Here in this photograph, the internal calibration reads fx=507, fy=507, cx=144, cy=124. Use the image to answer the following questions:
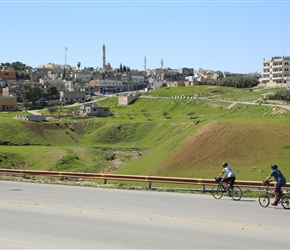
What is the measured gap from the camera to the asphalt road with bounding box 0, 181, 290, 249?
14984 millimetres

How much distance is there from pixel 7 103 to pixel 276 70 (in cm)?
7434

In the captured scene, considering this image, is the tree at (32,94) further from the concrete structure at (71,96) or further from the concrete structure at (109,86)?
the concrete structure at (109,86)

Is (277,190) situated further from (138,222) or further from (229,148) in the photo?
(229,148)

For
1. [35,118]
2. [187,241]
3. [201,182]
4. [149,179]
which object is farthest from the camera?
[35,118]

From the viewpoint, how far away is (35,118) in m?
91.7

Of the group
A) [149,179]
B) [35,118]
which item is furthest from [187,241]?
[35,118]

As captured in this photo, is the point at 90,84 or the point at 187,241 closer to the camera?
the point at 187,241

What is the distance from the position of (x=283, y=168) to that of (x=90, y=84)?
6003 inches

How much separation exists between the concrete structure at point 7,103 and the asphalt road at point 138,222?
104155 mm

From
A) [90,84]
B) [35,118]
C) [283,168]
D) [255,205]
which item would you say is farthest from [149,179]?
[90,84]

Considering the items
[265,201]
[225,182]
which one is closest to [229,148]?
[225,182]

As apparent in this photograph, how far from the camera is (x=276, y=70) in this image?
472 ft

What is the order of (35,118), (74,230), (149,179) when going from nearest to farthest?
(74,230)
(149,179)
(35,118)

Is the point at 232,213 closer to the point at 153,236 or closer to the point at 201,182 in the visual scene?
the point at 153,236
